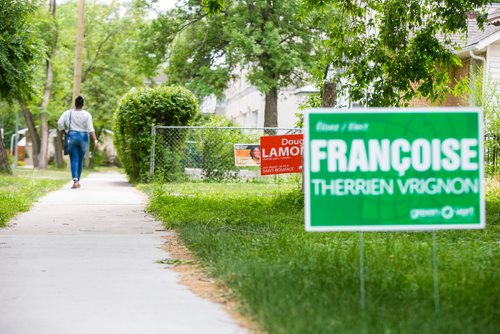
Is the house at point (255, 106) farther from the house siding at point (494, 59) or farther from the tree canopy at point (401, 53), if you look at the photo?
the tree canopy at point (401, 53)

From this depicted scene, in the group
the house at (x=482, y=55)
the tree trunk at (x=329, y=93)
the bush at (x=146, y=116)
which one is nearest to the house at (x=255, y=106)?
the house at (x=482, y=55)

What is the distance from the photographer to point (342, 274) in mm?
6117

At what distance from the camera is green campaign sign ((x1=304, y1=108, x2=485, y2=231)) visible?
520 centimetres

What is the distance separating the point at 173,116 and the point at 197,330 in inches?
598

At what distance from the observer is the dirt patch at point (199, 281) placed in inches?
205

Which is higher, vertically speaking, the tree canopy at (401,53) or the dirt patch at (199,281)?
the tree canopy at (401,53)

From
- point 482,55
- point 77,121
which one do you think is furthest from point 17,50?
point 482,55

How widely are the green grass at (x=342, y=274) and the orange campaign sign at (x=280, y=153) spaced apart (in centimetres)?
443

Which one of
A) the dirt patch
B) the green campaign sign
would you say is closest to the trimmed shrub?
the dirt patch

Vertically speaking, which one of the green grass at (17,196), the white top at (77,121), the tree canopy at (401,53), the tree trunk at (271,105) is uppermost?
the tree trunk at (271,105)

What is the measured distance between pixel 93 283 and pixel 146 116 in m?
13.2

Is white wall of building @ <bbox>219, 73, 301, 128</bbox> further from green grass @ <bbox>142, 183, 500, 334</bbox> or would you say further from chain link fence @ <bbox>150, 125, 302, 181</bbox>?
green grass @ <bbox>142, 183, 500, 334</bbox>

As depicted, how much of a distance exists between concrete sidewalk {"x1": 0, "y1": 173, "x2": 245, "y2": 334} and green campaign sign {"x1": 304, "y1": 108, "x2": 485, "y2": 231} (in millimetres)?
1010

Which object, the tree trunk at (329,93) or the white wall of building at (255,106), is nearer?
the tree trunk at (329,93)
